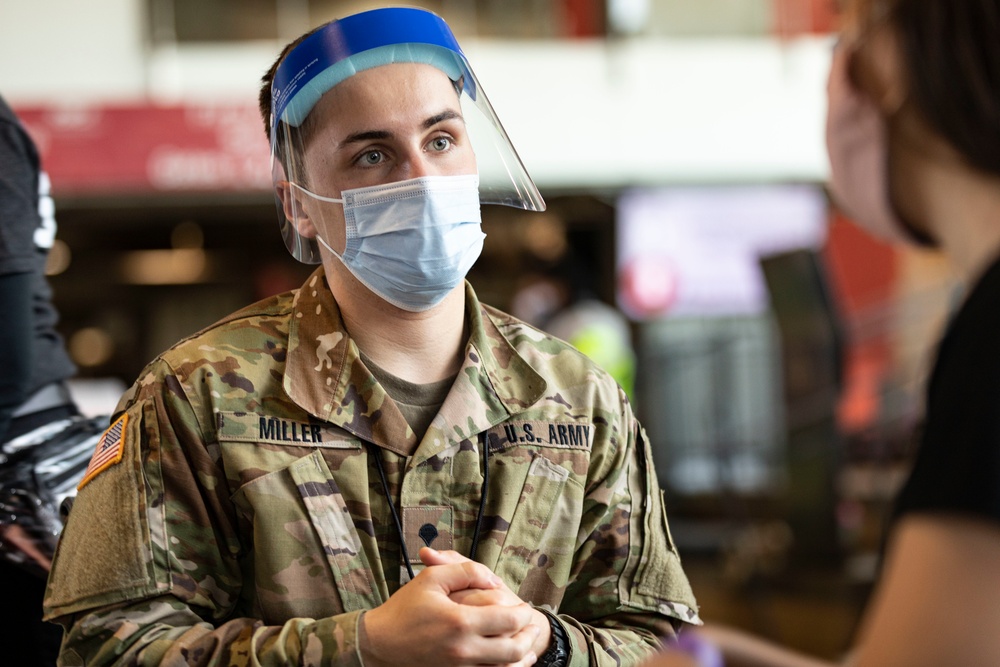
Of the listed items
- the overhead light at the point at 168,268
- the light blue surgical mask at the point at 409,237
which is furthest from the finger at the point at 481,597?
the overhead light at the point at 168,268

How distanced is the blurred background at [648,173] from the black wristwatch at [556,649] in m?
4.83

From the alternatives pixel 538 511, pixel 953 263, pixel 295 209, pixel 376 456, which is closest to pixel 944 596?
pixel 953 263

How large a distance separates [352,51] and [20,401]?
76 centimetres

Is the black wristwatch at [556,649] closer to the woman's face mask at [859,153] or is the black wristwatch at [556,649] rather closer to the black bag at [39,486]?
the woman's face mask at [859,153]

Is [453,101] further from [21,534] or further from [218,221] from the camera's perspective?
[218,221]

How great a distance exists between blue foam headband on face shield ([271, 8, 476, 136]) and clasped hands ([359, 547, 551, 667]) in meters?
0.62

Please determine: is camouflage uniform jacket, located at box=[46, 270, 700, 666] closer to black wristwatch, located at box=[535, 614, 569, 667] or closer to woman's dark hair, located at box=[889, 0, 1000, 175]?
black wristwatch, located at box=[535, 614, 569, 667]

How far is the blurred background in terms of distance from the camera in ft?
22.0

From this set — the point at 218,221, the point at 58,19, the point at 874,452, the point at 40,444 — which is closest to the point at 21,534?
the point at 40,444

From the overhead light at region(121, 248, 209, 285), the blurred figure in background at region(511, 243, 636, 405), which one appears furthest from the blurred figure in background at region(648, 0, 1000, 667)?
the overhead light at region(121, 248, 209, 285)

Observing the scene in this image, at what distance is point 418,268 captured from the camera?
1402 mm

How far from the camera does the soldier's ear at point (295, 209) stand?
4.83 feet

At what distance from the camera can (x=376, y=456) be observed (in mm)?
1374

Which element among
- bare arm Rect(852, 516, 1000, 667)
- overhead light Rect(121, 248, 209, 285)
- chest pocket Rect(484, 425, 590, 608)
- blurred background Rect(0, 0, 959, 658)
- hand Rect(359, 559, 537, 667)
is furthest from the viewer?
overhead light Rect(121, 248, 209, 285)
